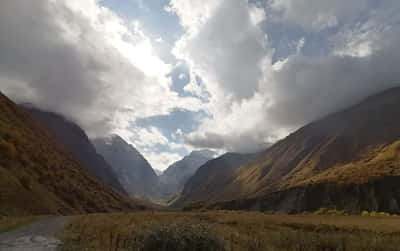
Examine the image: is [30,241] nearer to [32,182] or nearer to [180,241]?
[180,241]

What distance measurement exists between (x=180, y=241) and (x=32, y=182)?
4678 cm

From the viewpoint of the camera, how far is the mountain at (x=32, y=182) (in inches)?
1742

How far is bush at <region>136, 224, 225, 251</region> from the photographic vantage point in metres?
13.2

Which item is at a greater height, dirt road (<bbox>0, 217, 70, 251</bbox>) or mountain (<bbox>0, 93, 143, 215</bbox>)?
mountain (<bbox>0, 93, 143, 215</bbox>)

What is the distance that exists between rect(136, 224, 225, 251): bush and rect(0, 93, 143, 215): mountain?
94.4ft

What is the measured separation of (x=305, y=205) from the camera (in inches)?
6560

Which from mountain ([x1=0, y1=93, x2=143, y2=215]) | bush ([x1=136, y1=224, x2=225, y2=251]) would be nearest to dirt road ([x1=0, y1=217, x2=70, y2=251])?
bush ([x1=136, y1=224, x2=225, y2=251])

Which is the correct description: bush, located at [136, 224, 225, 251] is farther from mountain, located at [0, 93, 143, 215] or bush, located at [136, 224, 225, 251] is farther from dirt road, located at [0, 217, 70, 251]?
mountain, located at [0, 93, 143, 215]

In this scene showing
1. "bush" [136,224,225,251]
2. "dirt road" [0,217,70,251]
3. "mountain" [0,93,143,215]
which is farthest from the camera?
"mountain" [0,93,143,215]

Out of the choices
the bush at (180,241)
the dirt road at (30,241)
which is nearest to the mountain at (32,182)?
the dirt road at (30,241)

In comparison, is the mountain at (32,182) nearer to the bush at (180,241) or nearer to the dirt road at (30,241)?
the dirt road at (30,241)

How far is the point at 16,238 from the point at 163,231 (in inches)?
401

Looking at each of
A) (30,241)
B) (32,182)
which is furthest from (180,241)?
(32,182)

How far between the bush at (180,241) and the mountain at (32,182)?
28.8m
